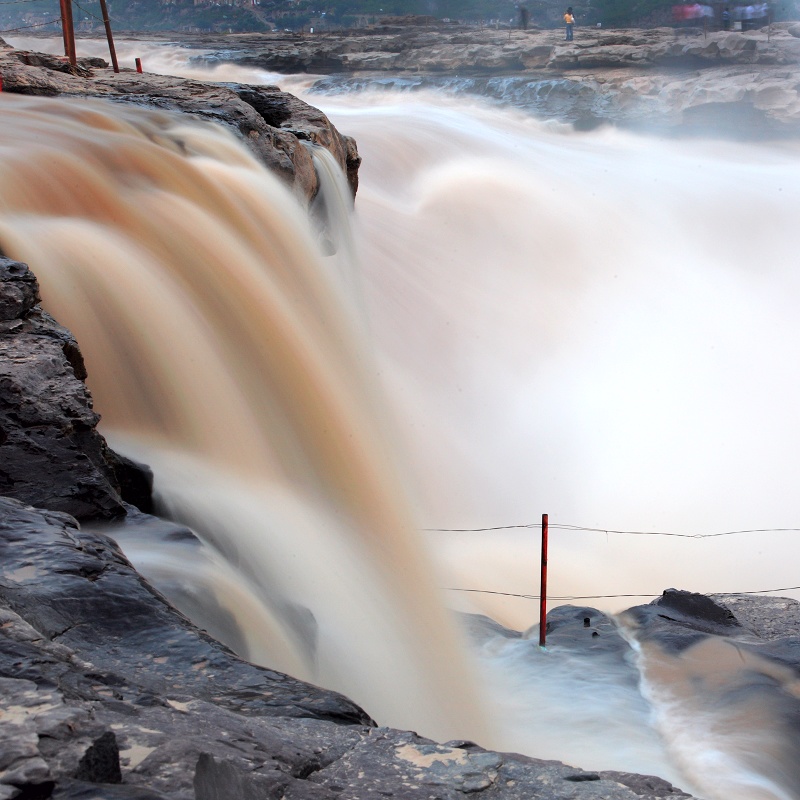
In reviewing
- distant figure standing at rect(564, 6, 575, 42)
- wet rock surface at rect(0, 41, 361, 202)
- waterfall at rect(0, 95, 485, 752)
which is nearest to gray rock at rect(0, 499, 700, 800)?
waterfall at rect(0, 95, 485, 752)

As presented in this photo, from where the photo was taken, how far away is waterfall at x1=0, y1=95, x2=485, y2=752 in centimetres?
380

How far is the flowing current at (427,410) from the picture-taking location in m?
3.91

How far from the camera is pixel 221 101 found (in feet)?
25.1

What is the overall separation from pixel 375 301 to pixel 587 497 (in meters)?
2.98

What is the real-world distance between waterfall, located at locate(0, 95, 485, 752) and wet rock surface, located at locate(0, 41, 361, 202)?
112 centimetres

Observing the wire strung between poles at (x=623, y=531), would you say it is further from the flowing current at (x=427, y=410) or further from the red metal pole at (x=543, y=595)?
the red metal pole at (x=543, y=595)

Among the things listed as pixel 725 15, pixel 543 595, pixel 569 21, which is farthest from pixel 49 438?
pixel 569 21

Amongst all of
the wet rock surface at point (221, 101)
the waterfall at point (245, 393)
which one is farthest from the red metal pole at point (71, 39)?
the waterfall at point (245, 393)

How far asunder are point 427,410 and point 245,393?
348cm

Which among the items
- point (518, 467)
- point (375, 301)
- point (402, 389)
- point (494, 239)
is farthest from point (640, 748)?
point (494, 239)

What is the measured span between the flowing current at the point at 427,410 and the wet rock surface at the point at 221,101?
474 millimetres

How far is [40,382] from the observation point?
329 centimetres

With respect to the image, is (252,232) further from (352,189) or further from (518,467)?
(352,189)

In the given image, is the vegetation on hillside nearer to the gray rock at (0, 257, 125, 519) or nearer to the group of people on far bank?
the group of people on far bank
